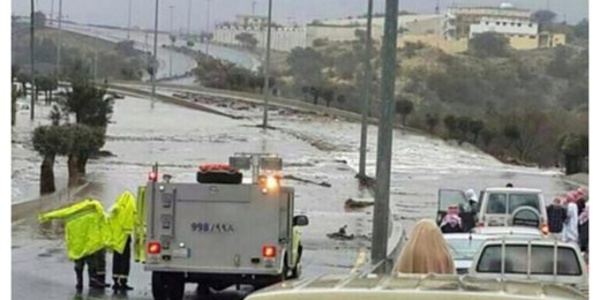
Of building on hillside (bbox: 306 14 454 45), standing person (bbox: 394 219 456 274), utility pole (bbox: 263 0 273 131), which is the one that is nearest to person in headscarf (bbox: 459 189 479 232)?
standing person (bbox: 394 219 456 274)

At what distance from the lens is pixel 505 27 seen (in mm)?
56875

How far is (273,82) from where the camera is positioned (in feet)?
217

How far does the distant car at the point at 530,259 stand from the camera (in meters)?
12.9

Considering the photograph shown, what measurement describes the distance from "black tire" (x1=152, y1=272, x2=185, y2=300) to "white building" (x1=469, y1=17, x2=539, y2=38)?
40912 mm

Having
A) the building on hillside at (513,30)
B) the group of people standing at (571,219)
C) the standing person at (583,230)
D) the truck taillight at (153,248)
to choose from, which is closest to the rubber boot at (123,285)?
the truck taillight at (153,248)

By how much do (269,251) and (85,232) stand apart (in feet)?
8.13

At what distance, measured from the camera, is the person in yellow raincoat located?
52.4 feet

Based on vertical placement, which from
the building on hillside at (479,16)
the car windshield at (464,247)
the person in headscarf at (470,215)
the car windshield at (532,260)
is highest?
the building on hillside at (479,16)

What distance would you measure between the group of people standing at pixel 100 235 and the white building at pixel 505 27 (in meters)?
40.5

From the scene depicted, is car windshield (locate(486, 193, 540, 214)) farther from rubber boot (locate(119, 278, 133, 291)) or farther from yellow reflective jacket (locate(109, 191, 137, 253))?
yellow reflective jacket (locate(109, 191, 137, 253))

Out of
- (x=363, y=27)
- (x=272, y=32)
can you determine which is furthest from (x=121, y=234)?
(x=272, y=32)

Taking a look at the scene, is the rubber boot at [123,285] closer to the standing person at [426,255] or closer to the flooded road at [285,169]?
the flooded road at [285,169]

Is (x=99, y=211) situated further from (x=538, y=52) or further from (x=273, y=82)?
(x=273, y=82)
